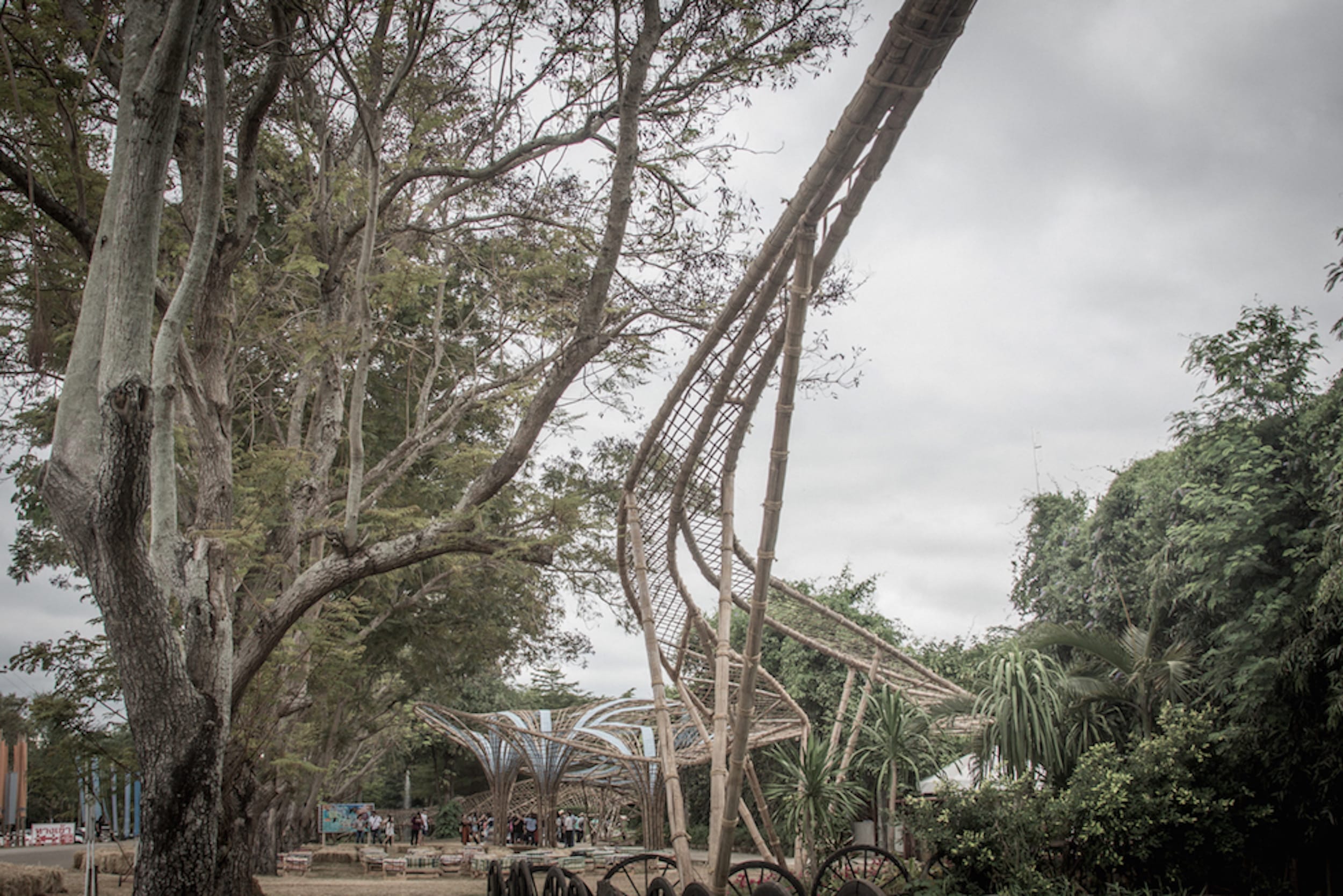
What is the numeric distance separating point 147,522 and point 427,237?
3.80 metres

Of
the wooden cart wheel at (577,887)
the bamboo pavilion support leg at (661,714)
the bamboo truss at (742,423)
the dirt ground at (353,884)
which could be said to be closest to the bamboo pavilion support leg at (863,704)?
the bamboo truss at (742,423)

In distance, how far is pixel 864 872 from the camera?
550 centimetres

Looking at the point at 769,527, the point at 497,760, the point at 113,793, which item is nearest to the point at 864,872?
the point at 769,527

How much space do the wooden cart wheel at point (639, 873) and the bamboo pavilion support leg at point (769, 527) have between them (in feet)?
1.28

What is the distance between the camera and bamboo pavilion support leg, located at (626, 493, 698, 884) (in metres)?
4.34

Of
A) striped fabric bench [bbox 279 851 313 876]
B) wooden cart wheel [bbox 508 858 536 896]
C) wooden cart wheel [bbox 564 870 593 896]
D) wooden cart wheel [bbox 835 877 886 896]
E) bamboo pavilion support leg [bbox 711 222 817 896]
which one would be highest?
bamboo pavilion support leg [bbox 711 222 817 896]

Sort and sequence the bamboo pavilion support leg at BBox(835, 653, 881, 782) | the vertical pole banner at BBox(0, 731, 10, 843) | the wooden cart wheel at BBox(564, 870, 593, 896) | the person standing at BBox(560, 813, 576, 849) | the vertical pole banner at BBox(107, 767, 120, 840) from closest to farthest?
the wooden cart wheel at BBox(564, 870, 593, 896), the bamboo pavilion support leg at BBox(835, 653, 881, 782), the vertical pole banner at BBox(107, 767, 120, 840), the vertical pole banner at BBox(0, 731, 10, 843), the person standing at BBox(560, 813, 576, 849)

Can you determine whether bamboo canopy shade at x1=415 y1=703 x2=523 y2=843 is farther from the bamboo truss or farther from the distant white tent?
the bamboo truss

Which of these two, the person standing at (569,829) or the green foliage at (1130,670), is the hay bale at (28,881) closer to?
the green foliage at (1130,670)

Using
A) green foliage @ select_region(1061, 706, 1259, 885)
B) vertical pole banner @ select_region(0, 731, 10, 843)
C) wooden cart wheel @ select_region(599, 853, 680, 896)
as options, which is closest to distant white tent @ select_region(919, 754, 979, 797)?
green foliage @ select_region(1061, 706, 1259, 885)

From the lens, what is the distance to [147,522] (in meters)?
8.51

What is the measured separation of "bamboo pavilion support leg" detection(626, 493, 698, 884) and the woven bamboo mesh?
5cm

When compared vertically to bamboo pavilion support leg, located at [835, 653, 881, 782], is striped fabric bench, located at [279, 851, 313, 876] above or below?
below

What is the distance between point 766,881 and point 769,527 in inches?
49.9
